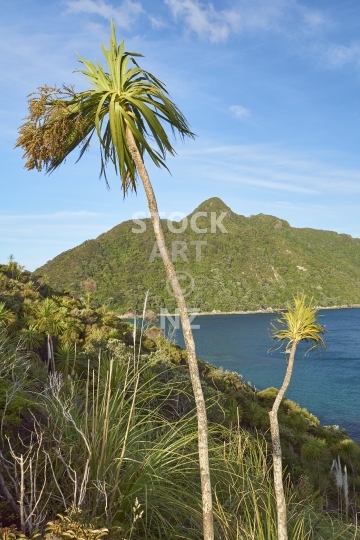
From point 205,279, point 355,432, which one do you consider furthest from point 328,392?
point 205,279

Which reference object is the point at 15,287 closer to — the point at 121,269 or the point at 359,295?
the point at 121,269

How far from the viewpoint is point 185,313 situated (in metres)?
3.22

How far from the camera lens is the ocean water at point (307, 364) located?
38438 mm

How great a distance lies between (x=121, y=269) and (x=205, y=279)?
25.8 metres

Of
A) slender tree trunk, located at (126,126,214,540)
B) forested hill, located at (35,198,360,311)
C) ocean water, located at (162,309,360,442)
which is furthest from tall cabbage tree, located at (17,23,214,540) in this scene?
forested hill, located at (35,198,360,311)

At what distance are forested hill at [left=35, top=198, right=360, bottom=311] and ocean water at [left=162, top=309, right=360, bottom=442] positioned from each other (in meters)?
19.9

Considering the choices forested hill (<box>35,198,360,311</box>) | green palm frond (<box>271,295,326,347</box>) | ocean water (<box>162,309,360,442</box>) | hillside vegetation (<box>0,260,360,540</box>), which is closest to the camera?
hillside vegetation (<box>0,260,360,540</box>)

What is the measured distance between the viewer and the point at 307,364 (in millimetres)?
61625

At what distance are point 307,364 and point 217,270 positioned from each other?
76.2 metres

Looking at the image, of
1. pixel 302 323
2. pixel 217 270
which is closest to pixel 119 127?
pixel 302 323

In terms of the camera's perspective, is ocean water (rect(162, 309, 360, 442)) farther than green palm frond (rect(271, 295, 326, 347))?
Yes

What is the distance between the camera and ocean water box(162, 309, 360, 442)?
38438 mm

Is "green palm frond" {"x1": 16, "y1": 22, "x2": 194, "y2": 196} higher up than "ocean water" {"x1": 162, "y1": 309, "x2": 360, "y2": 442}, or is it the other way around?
"green palm frond" {"x1": 16, "y1": 22, "x2": 194, "y2": 196}

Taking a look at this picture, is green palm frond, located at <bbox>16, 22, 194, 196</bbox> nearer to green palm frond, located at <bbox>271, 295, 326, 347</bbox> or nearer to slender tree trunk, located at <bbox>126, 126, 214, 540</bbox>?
slender tree trunk, located at <bbox>126, 126, 214, 540</bbox>
